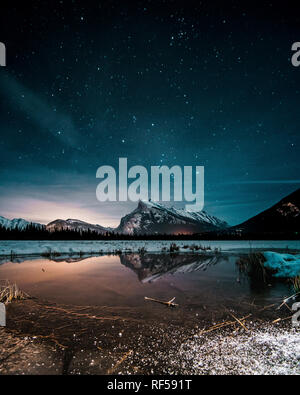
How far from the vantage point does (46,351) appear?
139 inches

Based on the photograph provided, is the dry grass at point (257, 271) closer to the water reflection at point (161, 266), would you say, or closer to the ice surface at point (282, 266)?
the ice surface at point (282, 266)

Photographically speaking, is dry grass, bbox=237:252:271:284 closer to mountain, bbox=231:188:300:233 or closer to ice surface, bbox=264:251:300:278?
ice surface, bbox=264:251:300:278

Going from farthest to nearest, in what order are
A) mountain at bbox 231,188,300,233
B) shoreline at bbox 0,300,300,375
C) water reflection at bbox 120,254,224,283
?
mountain at bbox 231,188,300,233, water reflection at bbox 120,254,224,283, shoreline at bbox 0,300,300,375

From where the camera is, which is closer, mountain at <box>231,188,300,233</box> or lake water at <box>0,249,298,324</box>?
lake water at <box>0,249,298,324</box>

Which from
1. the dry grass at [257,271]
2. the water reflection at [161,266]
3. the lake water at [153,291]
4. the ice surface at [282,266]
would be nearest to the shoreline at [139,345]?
the lake water at [153,291]

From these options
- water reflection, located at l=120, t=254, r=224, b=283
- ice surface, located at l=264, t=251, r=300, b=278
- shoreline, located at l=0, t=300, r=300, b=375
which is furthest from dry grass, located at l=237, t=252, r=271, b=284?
shoreline, located at l=0, t=300, r=300, b=375

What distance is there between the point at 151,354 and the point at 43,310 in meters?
3.82

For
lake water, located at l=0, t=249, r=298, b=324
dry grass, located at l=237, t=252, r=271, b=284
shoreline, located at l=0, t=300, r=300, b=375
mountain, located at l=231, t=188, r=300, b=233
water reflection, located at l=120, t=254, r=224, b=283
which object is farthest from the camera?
mountain, located at l=231, t=188, r=300, b=233

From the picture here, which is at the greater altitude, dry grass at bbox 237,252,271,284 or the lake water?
the lake water

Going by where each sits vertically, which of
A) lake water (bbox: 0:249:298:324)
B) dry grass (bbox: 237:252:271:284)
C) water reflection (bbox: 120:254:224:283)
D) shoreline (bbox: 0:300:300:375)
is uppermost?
shoreline (bbox: 0:300:300:375)

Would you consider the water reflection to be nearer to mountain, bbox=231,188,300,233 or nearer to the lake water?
the lake water

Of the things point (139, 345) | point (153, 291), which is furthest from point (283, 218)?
point (139, 345)

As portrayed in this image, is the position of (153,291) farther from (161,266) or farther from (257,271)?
(257,271)
